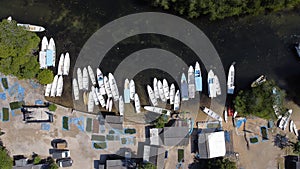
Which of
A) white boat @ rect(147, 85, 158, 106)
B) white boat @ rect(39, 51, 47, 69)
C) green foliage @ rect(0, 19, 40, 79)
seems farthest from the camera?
white boat @ rect(147, 85, 158, 106)

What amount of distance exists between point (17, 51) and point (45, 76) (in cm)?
218

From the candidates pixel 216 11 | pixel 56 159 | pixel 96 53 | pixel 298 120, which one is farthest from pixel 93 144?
pixel 298 120

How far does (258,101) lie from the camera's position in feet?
72.3

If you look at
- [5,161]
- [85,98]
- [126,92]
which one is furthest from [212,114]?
[5,161]

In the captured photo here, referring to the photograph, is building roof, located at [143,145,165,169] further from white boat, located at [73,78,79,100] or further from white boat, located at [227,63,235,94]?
white boat, located at [227,63,235,94]

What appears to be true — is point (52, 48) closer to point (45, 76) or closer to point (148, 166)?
point (45, 76)

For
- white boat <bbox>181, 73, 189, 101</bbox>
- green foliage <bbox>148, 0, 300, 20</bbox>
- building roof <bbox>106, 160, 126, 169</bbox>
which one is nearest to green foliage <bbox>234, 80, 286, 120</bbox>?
white boat <bbox>181, 73, 189, 101</bbox>

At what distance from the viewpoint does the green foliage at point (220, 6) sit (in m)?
22.3

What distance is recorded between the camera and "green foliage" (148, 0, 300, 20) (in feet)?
73.3

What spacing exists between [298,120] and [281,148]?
6.91ft

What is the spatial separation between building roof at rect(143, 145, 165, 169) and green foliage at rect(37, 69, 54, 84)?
7.25 m

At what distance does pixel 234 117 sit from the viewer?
946 inches

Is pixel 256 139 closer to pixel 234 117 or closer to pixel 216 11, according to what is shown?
pixel 234 117

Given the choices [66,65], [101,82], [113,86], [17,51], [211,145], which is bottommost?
[211,145]
